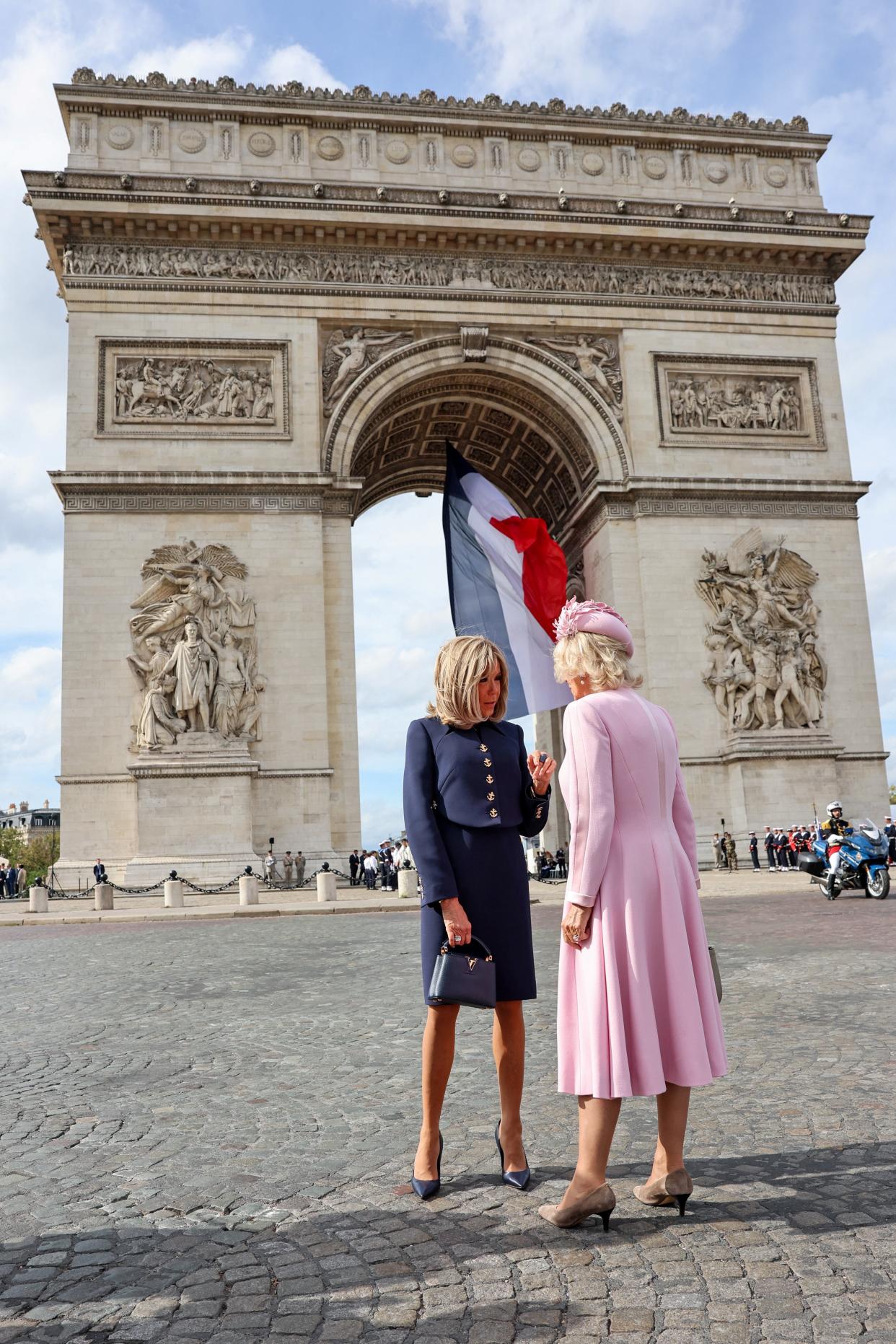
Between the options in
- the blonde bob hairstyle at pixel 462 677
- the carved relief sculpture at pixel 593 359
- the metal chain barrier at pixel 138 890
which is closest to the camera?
the blonde bob hairstyle at pixel 462 677

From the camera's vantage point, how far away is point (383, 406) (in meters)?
25.5

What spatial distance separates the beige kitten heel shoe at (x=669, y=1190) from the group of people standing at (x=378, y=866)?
18.1 metres

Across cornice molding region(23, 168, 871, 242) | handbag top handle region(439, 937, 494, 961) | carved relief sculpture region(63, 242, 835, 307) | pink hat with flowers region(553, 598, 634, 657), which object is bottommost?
handbag top handle region(439, 937, 494, 961)

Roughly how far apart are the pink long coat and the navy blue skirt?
210 millimetres

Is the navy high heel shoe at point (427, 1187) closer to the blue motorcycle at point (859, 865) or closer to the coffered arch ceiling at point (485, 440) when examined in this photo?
the blue motorcycle at point (859, 865)

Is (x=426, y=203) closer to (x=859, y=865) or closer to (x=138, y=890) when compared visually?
(x=138, y=890)

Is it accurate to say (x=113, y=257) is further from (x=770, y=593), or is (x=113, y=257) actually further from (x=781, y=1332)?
(x=781, y=1332)

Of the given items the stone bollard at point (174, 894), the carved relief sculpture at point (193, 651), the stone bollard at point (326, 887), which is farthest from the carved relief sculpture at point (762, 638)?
the stone bollard at point (174, 894)

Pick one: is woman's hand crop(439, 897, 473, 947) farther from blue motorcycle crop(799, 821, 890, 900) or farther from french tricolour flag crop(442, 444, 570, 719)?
french tricolour flag crop(442, 444, 570, 719)

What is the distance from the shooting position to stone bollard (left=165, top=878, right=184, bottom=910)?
18.6 m

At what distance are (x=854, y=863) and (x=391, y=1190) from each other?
488 inches

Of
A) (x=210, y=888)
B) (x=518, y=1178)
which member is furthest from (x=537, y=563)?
(x=518, y=1178)

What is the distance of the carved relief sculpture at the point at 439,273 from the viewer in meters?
24.0

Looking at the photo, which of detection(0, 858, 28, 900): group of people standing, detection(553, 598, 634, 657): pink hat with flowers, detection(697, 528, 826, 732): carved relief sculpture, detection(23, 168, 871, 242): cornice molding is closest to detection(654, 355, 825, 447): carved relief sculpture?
detection(697, 528, 826, 732): carved relief sculpture
